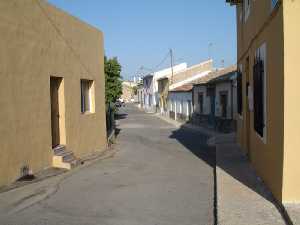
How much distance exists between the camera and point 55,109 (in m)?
12.1

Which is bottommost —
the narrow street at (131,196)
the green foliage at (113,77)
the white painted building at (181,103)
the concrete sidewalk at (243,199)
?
the narrow street at (131,196)

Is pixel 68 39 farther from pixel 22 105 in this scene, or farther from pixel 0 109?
pixel 0 109

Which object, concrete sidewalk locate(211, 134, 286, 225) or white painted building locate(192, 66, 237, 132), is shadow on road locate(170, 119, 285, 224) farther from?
white painted building locate(192, 66, 237, 132)

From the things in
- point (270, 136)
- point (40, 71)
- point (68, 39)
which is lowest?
point (270, 136)

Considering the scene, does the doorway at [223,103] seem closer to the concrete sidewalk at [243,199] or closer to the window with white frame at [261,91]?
the concrete sidewalk at [243,199]

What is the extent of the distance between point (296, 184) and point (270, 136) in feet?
4.23

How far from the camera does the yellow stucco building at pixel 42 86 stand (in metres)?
9.00

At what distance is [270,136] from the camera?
7.48 meters

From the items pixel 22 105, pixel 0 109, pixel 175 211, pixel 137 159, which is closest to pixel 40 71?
pixel 22 105

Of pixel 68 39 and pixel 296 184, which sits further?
pixel 68 39

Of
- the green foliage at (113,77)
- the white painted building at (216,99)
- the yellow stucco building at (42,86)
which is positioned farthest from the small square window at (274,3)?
the green foliage at (113,77)

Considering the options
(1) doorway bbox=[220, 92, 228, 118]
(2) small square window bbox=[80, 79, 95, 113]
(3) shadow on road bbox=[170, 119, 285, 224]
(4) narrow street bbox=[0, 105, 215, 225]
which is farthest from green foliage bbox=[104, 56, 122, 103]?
(4) narrow street bbox=[0, 105, 215, 225]

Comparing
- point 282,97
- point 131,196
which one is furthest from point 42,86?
point 282,97

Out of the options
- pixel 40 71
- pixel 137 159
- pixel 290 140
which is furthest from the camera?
pixel 137 159
